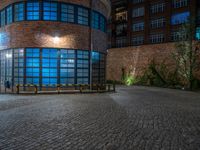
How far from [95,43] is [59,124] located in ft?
48.2

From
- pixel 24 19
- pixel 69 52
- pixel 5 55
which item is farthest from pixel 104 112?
pixel 5 55

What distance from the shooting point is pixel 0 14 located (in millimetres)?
21109

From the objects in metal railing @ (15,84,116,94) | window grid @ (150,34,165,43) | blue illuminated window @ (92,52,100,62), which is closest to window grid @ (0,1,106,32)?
blue illuminated window @ (92,52,100,62)

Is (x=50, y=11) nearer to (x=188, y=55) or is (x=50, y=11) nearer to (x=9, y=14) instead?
(x=9, y=14)

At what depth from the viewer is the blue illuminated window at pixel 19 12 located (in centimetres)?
1849

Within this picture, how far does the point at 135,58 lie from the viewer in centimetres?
3284

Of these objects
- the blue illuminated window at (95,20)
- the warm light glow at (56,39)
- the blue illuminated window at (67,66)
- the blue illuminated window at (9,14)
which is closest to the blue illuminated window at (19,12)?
the blue illuminated window at (9,14)

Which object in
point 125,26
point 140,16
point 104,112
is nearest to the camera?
point 104,112

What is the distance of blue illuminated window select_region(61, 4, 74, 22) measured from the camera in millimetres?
18781

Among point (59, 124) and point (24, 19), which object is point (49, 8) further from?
point (59, 124)

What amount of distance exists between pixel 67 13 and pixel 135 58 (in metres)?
17.5

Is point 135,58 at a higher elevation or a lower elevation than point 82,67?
higher

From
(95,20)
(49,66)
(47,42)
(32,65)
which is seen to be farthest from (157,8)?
(32,65)

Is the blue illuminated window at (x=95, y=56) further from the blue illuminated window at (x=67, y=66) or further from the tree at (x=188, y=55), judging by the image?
the tree at (x=188, y=55)
